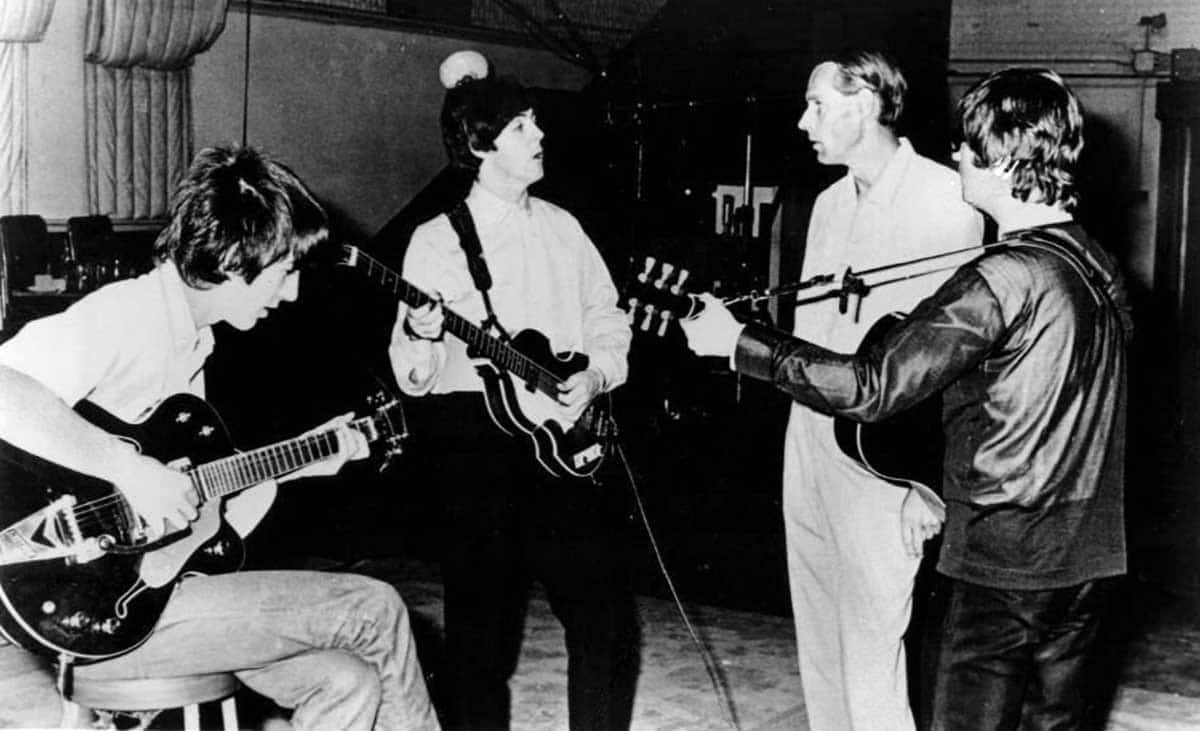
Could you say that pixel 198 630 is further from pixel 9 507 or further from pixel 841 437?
pixel 841 437

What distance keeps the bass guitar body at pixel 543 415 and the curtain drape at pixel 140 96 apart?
179 inches

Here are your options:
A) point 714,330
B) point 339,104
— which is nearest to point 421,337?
point 714,330

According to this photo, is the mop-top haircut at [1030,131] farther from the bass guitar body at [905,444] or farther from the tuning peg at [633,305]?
the tuning peg at [633,305]

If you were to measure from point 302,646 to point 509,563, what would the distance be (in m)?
0.91

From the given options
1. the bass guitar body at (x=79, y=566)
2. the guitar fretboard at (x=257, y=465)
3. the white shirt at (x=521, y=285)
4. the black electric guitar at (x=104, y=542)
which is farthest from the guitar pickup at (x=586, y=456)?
the bass guitar body at (x=79, y=566)

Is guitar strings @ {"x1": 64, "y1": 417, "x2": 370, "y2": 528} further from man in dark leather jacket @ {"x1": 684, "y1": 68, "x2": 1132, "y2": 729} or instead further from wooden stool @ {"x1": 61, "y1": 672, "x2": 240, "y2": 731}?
man in dark leather jacket @ {"x1": 684, "y1": 68, "x2": 1132, "y2": 729}

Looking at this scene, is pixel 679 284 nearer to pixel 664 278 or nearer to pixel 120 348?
pixel 664 278

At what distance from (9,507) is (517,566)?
150 cm

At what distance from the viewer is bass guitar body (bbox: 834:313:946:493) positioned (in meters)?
3.19

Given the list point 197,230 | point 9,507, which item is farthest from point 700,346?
point 9,507

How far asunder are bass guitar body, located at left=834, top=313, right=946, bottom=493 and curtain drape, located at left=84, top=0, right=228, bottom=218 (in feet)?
18.1

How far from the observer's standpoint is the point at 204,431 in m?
2.83

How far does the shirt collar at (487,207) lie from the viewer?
3.65m

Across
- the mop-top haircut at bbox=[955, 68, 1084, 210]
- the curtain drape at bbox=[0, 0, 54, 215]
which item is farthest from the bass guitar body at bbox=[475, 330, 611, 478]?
the curtain drape at bbox=[0, 0, 54, 215]
